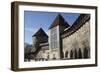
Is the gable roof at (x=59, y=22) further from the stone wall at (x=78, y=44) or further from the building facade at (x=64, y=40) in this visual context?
the stone wall at (x=78, y=44)

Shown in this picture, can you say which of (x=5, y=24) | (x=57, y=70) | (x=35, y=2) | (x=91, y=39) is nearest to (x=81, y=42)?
(x=91, y=39)

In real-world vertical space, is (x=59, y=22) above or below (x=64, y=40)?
above

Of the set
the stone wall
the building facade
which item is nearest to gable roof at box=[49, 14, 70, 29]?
the building facade

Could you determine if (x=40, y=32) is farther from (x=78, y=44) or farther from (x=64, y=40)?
(x=78, y=44)

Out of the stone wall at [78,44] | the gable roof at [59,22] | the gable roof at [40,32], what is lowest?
the stone wall at [78,44]

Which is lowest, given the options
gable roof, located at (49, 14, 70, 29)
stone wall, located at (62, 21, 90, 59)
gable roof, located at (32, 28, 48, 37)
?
stone wall, located at (62, 21, 90, 59)

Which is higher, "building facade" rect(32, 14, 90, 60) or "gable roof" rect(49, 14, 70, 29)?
"gable roof" rect(49, 14, 70, 29)

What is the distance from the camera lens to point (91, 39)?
205cm

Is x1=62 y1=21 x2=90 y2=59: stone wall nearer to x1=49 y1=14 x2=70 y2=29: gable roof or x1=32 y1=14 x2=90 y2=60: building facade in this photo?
x1=32 y1=14 x2=90 y2=60: building facade

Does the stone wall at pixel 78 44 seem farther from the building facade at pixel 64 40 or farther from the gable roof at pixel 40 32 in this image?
the gable roof at pixel 40 32

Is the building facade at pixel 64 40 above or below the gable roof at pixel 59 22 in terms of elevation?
below

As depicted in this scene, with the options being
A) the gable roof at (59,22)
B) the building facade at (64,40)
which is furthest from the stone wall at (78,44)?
the gable roof at (59,22)

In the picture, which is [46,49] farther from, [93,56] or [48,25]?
[93,56]

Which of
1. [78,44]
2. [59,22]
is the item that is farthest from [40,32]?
[78,44]
